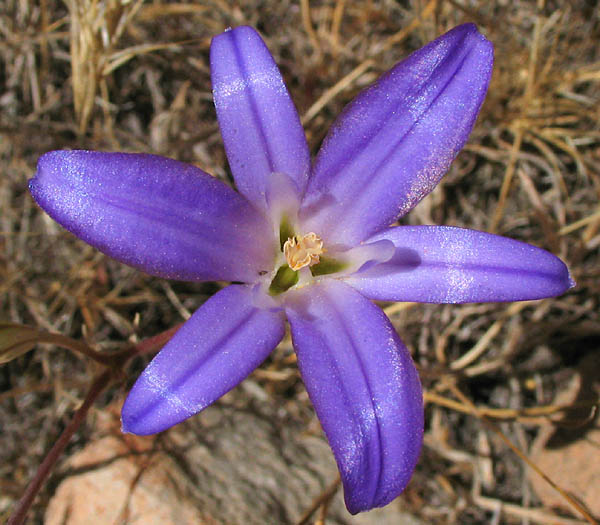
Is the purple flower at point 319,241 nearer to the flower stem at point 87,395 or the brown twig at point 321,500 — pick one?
the flower stem at point 87,395

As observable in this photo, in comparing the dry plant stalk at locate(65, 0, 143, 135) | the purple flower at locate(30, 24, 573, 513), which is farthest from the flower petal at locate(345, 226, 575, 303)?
the dry plant stalk at locate(65, 0, 143, 135)

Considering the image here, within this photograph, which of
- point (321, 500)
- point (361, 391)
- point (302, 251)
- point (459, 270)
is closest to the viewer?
point (361, 391)

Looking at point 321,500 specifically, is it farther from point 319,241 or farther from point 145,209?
point 145,209

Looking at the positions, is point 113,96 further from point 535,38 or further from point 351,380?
point 351,380

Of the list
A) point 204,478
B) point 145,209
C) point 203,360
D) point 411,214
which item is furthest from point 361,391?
point 411,214

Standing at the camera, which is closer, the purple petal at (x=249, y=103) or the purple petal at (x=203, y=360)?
the purple petal at (x=203, y=360)

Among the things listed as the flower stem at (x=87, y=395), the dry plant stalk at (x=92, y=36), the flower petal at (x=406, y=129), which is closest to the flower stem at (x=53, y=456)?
the flower stem at (x=87, y=395)
